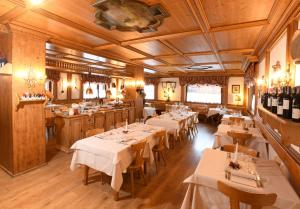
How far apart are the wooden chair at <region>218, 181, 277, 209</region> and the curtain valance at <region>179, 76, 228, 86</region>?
9635 mm

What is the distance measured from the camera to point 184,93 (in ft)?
38.6

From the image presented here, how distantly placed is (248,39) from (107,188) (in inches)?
173

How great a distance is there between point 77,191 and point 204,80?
952cm

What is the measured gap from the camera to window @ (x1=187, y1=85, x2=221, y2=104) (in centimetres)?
1102

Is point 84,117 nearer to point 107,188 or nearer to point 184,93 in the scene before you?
point 107,188

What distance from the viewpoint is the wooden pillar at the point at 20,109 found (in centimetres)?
335

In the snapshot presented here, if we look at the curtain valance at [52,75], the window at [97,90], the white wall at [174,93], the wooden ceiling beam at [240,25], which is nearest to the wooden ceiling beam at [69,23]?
the wooden ceiling beam at [240,25]

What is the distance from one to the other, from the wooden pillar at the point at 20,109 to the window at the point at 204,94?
941 centimetres

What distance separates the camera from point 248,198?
1.50 meters

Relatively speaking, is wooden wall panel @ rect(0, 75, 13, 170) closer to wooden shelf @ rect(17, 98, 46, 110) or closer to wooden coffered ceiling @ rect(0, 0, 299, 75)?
wooden shelf @ rect(17, 98, 46, 110)

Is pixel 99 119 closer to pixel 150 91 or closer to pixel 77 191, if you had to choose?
pixel 77 191

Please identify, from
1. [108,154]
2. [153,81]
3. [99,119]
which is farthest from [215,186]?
[153,81]

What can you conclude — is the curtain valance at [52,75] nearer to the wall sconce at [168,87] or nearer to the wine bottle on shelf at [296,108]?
the wall sconce at [168,87]

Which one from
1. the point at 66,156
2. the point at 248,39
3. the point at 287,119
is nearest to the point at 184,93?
the point at 248,39
